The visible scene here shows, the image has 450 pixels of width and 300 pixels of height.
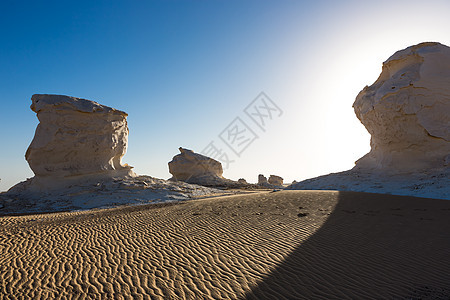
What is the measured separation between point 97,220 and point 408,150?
2120 cm

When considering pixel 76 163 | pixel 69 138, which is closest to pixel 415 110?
Answer: pixel 76 163

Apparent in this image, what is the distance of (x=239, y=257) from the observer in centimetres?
639

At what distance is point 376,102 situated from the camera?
1894 centimetres

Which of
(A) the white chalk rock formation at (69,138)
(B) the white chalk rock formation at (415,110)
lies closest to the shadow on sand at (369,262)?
(B) the white chalk rock formation at (415,110)

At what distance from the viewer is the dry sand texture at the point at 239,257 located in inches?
193

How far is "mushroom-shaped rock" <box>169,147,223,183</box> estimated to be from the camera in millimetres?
39125

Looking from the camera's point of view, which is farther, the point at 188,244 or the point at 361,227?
the point at 361,227

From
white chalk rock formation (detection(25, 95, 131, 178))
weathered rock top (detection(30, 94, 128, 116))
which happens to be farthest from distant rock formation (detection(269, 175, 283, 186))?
weathered rock top (detection(30, 94, 128, 116))

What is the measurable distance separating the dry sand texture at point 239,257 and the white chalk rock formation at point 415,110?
754 centimetres

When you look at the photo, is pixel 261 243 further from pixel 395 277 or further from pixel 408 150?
pixel 408 150

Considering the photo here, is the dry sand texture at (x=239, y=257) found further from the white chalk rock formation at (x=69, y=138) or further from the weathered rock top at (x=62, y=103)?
the weathered rock top at (x=62, y=103)

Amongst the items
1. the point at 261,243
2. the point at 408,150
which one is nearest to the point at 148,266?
the point at 261,243

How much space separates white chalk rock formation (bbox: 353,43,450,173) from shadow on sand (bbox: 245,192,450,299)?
8.74 metres

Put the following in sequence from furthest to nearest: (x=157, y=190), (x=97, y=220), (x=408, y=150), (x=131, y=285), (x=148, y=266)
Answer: (x=157, y=190) < (x=408, y=150) < (x=97, y=220) < (x=148, y=266) < (x=131, y=285)
